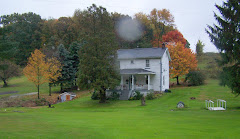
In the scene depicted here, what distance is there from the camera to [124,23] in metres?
64.8

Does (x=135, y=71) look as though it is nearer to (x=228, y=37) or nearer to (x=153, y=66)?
(x=153, y=66)

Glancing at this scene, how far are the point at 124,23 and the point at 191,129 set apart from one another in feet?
186

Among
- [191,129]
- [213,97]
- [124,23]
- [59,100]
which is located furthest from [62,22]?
[191,129]

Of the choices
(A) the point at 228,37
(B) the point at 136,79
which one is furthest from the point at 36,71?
(A) the point at 228,37

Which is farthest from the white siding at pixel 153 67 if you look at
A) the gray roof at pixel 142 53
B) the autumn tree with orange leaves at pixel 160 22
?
the autumn tree with orange leaves at pixel 160 22

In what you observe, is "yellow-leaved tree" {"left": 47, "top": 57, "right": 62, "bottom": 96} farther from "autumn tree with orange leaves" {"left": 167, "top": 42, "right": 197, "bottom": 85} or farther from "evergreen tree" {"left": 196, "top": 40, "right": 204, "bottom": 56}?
"evergreen tree" {"left": 196, "top": 40, "right": 204, "bottom": 56}

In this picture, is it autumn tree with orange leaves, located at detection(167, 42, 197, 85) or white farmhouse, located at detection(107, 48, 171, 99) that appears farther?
autumn tree with orange leaves, located at detection(167, 42, 197, 85)

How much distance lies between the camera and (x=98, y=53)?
3094 centimetres

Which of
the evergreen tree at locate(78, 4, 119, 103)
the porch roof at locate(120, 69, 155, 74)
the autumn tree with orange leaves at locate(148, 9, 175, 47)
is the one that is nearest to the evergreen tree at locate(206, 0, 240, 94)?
the evergreen tree at locate(78, 4, 119, 103)

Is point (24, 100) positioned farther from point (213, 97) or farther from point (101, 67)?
point (213, 97)

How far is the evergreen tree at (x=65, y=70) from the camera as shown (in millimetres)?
44209

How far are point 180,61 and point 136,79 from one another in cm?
1140

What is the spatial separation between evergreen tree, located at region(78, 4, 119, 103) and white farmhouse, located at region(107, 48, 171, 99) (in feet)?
17.7

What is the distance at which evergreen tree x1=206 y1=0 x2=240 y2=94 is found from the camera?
18.4m
